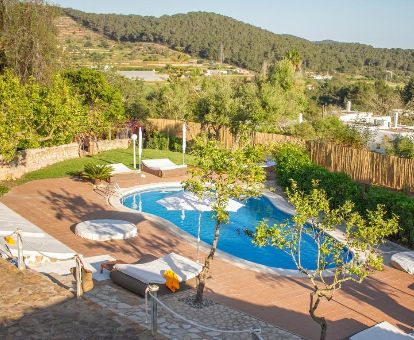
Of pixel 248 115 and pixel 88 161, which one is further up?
pixel 248 115

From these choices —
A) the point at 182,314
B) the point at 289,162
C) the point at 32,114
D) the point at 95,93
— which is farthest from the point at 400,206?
the point at 95,93

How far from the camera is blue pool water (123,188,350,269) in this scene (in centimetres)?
1459

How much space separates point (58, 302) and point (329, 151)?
1616cm

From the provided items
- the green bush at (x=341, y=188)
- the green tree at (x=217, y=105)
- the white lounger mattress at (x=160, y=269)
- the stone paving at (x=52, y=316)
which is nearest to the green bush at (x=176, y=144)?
the green tree at (x=217, y=105)

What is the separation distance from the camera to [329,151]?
74.5 ft

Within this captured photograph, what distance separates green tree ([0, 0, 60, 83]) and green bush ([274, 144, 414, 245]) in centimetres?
1291

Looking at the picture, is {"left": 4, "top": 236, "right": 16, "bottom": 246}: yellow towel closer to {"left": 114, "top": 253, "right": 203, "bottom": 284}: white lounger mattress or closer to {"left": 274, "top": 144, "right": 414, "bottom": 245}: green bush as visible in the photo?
{"left": 114, "top": 253, "right": 203, "bottom": 284}: white lounger mattress

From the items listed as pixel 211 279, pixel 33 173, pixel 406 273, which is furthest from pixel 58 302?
pixel 33 173

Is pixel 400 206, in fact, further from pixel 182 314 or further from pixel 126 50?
pixel 126 50

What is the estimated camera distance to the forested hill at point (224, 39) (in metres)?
109

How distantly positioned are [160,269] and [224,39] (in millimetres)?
105967

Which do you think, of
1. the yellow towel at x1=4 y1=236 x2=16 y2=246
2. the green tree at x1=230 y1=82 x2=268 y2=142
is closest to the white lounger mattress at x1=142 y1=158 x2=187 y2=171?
the green tree at x1=230 y1=82 x2=268 y2=142

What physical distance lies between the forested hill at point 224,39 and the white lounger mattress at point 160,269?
95910 mm

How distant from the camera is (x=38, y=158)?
23938 millimetres
